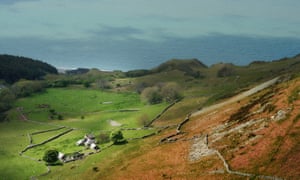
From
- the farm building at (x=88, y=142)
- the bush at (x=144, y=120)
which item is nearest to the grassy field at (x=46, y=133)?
the bush at (x=144, y=120)


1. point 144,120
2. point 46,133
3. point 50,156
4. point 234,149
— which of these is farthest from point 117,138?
point 46,133

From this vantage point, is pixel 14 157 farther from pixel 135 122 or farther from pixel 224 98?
pixel 224 98

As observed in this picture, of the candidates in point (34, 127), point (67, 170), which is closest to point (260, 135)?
point (67, 170)

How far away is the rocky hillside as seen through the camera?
5371 cm

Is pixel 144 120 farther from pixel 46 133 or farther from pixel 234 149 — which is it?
pixel 234 149

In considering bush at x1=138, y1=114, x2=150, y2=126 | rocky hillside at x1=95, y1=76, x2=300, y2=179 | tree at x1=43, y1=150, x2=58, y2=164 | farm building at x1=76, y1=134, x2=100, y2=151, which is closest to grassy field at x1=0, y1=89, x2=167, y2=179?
bush at x1=138, y1=114, x2=150, y2=126

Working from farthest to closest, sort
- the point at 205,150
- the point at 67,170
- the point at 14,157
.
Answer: the point at 14,157, the point at 67,170, the point at 205,150

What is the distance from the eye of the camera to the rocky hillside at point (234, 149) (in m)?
53.7

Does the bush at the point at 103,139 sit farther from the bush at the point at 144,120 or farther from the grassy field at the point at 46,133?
the bush at the point at 144,120

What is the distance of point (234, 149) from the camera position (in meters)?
63.7

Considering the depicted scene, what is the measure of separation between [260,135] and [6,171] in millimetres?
65451

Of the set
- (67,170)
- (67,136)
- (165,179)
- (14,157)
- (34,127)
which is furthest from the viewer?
(34,127)

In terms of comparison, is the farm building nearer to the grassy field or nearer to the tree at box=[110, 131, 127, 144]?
the grassy field

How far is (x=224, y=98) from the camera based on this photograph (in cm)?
12075
